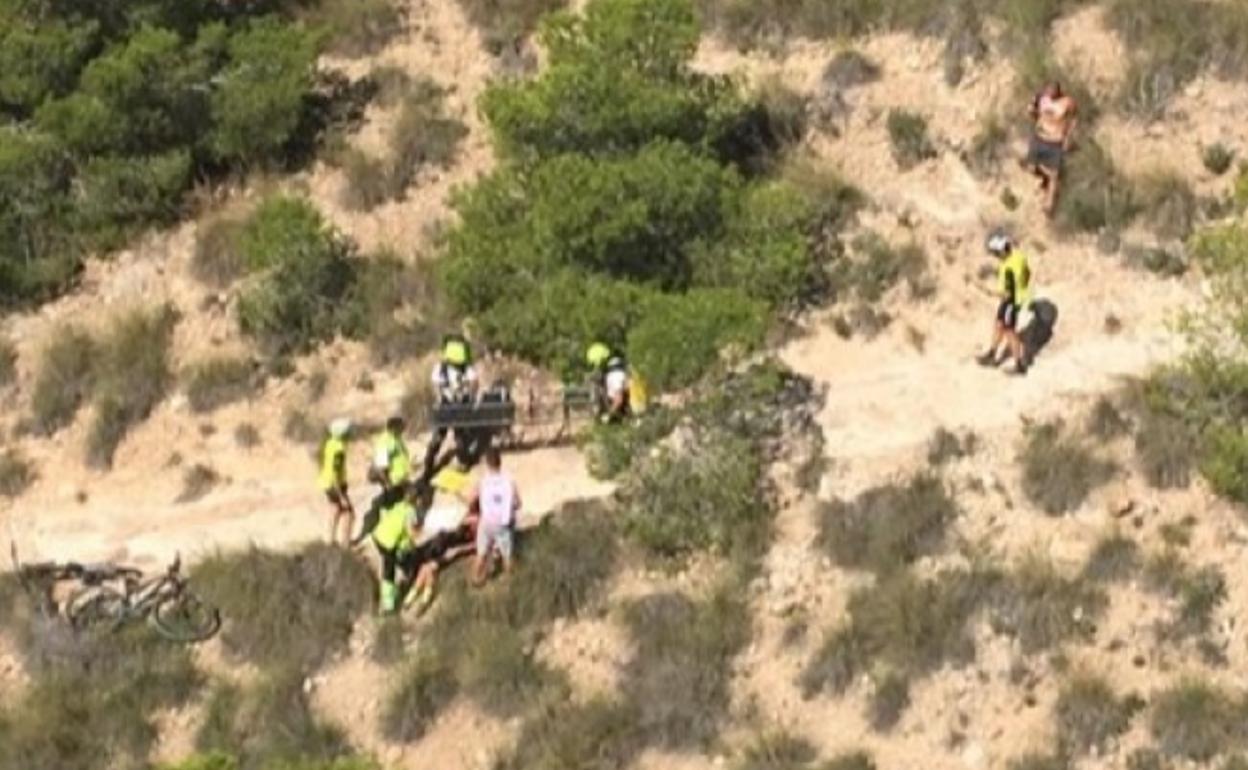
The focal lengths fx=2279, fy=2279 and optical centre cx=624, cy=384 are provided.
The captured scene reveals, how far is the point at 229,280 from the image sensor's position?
2759 centimetres

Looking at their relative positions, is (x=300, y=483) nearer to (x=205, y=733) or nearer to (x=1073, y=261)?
(x=205, y=733)

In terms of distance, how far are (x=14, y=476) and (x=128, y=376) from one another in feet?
5.78

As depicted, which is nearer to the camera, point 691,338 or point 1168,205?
point 691,338

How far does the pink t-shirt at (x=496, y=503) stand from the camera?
23.5m

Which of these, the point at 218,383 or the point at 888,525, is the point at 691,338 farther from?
the point at 218,383

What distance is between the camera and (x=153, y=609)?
24.0 m

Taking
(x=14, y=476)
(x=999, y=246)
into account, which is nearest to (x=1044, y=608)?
(x=999, y=246)

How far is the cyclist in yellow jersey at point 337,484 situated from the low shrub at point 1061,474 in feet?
23.6

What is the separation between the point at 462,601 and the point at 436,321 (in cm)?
431

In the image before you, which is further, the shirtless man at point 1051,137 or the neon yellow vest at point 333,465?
the shirtless man at point 1051,137

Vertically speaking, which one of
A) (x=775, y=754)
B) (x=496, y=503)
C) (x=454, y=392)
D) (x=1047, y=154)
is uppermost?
(x=1047, y=154)

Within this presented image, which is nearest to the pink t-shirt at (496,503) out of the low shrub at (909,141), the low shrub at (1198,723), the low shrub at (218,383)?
the low shrub at (218,383)

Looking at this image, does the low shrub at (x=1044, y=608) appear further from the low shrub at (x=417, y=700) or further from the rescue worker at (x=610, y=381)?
the low shrub at (x=417, y=700)

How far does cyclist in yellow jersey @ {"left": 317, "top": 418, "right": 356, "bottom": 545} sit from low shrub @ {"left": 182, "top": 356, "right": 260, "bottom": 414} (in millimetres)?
2043
